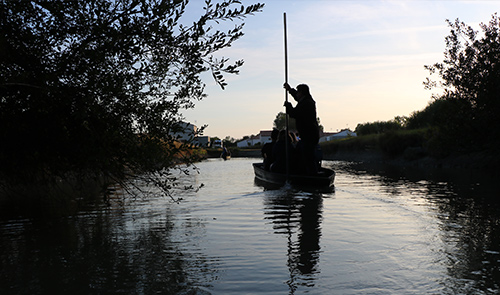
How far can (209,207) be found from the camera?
417 inches

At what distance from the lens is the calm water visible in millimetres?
4680

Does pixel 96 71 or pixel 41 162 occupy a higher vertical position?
pixel 96 71

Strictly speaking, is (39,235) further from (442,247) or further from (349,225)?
(442,247)

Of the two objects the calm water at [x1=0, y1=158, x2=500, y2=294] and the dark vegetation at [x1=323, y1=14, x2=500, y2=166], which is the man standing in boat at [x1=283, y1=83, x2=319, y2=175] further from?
the dark vegetation at [x1=323, y1=14, x2=500, y2=166]

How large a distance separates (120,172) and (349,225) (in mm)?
3903

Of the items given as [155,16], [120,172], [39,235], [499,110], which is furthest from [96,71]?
[499,110]

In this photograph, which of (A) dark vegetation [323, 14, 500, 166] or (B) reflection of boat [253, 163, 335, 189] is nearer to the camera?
(B) reflection of boat [253, 163, 335, 189]

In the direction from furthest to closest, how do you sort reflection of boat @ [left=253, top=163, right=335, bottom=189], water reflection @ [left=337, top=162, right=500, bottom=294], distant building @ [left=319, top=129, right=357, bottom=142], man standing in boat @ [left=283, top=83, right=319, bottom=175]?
distant building @ [left=319, top=129, right=357, bottom=142]
reflection of boat @ [left=253, top=163, right=335, bottom=189]
man standing in boat @ [left=283, top=83, right=319, bottom=175]
water reflection @ [left=337, top=162, right=500, bottom=294]

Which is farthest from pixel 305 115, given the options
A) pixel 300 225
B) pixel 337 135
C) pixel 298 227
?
pixel 337 135

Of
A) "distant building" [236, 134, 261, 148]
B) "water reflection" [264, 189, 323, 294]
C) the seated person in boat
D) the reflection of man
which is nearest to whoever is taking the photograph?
"water reflection" [264, 189, 323, 294]

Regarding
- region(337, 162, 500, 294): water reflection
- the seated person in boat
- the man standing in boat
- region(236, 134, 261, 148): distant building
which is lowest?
region(337, 162, 500, 294): water reflection

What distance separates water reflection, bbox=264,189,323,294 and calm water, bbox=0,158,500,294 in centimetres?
2

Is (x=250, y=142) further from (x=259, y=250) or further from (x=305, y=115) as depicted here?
(x=259, y=250)

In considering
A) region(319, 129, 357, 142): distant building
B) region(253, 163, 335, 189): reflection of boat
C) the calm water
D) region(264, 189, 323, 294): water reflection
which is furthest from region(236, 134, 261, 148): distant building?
the calm water
